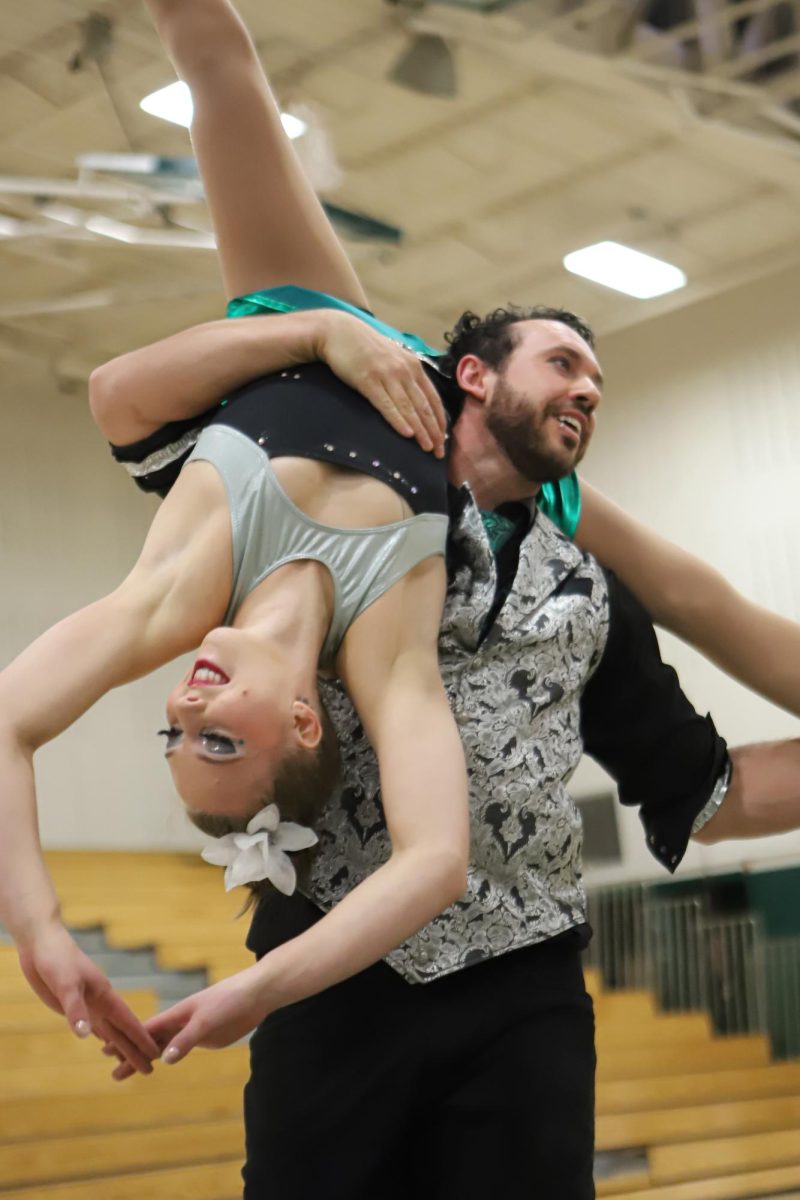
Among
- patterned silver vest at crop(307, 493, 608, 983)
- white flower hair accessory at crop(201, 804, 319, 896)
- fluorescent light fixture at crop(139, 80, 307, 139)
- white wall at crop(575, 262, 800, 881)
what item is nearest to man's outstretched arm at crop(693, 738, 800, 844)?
patterned silver vest at crop(307, 493, 608, 983)

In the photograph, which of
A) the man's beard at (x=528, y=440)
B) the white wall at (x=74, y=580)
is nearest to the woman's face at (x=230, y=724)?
the man's beard at (x=528, y=440)

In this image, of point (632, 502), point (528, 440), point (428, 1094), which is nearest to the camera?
point (428, 1094)

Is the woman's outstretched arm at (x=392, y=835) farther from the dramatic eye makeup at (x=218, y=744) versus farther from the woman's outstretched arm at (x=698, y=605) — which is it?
the woman's outstretched arm at (x=698, y=605)

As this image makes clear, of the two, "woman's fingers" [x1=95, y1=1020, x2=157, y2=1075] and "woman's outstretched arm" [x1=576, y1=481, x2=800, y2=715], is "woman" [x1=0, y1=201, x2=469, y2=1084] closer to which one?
"woman's fingers" [x1=95, y1=1020, x2=157, y2=1075]

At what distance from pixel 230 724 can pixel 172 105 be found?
223 inches

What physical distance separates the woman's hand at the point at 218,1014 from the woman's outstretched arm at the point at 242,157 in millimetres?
925

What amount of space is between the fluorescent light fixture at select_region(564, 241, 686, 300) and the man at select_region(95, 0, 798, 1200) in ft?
21.1

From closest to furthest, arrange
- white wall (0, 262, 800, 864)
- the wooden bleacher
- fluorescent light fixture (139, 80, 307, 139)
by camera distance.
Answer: the wooden bleacher → fluorescent light fixture (139, 80, 307, 139) → white wall (0, 262, 800, 864)

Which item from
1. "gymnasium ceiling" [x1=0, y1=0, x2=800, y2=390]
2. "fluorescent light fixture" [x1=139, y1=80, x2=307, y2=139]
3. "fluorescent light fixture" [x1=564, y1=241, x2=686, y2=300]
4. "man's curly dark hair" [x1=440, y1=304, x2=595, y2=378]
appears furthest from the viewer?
"fluorescent light fixture" [x1=564, y1=241, x2=686, y2=300]

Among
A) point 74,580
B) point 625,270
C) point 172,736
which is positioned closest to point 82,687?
point 172,736

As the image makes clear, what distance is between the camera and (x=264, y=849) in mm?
1567

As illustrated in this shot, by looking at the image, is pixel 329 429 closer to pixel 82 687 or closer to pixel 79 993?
pixel 82 687

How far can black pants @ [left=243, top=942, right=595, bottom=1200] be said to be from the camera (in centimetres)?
165

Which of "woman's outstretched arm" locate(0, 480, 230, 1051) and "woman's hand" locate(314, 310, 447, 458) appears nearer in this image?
"woman's outstretched arm" locate(0, 480, 230, 1051)
